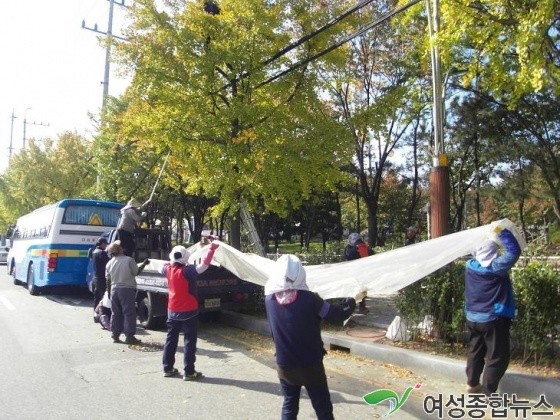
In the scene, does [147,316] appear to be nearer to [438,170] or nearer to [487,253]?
[438,170]

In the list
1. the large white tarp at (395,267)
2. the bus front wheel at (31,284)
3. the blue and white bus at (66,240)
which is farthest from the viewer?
the bus front wheel at (31,284)

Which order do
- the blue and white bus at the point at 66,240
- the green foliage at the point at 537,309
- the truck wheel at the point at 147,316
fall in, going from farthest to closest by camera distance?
the blue and white bus at the point at 66,240 < the truck wheel at the point at 147,316 < the green foliage at the point at 537,309

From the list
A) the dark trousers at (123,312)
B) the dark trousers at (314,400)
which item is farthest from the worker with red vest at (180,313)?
the dark trousers at (314,400)

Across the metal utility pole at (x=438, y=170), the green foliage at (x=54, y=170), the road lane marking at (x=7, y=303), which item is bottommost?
the road lane marking at (x=7, y=303)

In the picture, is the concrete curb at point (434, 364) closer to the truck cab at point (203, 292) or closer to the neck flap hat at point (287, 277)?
the truck cab at point (203, 292)

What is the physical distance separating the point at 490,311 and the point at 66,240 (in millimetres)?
11954

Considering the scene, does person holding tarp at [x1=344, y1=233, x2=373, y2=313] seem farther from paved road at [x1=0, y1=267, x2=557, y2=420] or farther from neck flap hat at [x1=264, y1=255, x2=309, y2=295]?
neck flap hat at [x1=264, y1=255, x2=309, y2=295]

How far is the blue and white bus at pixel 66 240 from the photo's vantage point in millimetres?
13345

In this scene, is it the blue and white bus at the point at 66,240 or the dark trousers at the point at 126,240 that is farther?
the blue and white bus at the point at 66,240

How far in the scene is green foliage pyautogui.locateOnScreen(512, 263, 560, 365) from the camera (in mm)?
5410

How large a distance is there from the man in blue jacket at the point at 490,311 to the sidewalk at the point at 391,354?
0.33 m

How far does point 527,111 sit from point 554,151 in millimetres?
2628

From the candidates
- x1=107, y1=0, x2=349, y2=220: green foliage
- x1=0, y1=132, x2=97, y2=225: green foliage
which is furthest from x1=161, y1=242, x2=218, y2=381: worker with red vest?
x1=0, y1=132, x2=97, y2=225: green foliage

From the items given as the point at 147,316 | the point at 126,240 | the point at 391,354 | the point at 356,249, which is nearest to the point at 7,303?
the point at 126,240
